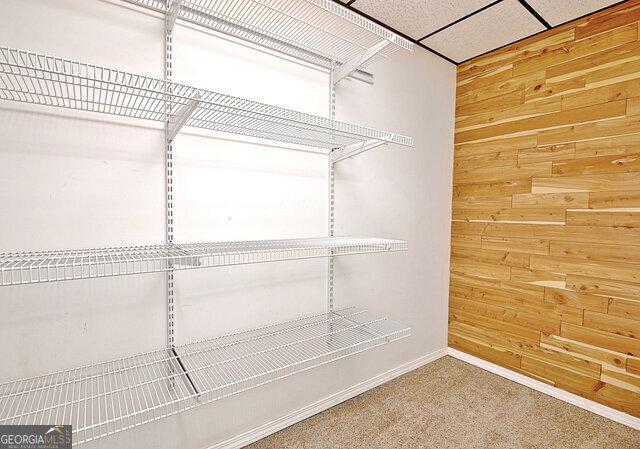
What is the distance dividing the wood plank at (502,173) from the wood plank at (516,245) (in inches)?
15.4

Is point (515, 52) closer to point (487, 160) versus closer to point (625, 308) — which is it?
point (487, 160)

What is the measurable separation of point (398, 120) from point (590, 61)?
1.04 meters

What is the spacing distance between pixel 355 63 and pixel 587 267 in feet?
5.44

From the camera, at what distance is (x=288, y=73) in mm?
1579

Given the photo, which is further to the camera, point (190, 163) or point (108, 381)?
point (190, 163)

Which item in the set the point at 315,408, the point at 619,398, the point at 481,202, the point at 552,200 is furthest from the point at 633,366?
the point at 315,408

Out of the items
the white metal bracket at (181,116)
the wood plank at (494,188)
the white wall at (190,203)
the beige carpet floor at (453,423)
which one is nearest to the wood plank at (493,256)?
the wood plank at (494,188)

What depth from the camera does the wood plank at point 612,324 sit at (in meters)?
1.69

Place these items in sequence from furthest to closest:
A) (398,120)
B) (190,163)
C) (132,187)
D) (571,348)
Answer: (398,120) < (571,348) < (190,163) < (132,187)

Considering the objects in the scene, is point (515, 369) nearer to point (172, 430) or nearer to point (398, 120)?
point (398, 120)

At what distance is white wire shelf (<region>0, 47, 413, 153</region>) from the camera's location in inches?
35.2

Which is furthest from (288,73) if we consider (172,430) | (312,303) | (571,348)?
(571,348)

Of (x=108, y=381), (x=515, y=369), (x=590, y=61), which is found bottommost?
(x=515, y=369)

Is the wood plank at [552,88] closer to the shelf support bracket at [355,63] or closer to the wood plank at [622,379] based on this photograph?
the shelf support bracket at [355,63]
